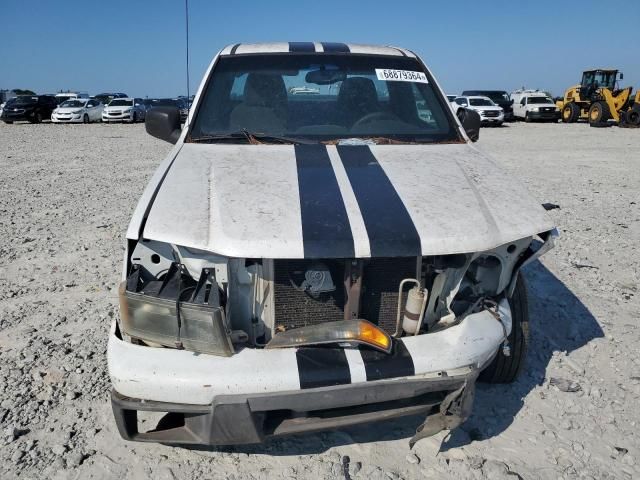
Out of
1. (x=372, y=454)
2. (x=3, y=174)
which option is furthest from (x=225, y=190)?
(x=3, y=174)

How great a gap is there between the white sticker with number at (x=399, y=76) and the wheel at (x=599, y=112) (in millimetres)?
23230

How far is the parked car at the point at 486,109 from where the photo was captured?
79.8 feet

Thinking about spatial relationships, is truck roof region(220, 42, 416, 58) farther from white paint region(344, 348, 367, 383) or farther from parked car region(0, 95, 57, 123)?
parked car region(0, 95, 57, 123)

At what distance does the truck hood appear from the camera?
2.22 metres

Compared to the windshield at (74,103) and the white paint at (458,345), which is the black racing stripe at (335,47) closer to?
the white paint at (458,345)

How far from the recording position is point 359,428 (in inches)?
107

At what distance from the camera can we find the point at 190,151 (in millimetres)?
3148

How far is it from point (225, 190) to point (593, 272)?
3.69 metres

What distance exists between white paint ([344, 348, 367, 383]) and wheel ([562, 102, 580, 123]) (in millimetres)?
27616

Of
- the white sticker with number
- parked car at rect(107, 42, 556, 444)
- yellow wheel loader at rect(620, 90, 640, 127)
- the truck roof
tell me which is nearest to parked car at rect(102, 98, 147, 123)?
yellow wheel loader at rect(620, 90, 640, 127)

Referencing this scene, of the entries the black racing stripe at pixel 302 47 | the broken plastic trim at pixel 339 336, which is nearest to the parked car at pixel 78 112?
the black racing stripe at pixel 302 47

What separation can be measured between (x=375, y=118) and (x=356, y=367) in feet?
6.44

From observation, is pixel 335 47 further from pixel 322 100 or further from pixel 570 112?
pixel 570 112

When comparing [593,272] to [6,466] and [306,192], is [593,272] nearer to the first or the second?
[306,192]
